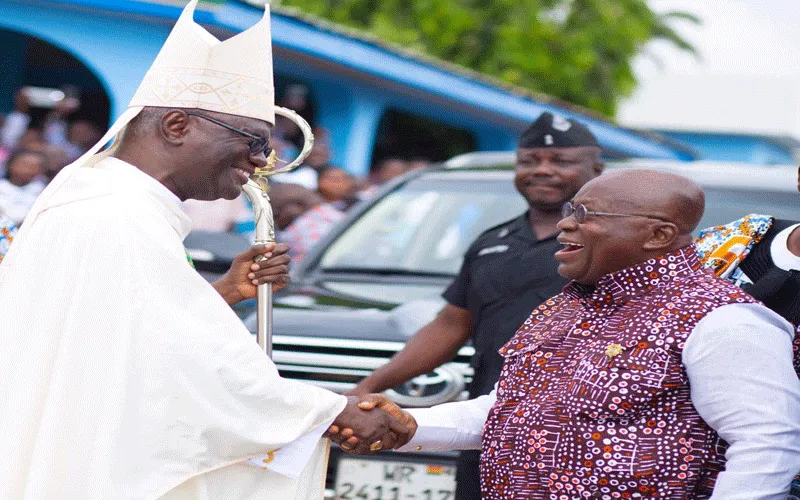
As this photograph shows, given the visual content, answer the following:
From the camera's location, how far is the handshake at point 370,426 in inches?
133

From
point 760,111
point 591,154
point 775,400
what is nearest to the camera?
point 775,400

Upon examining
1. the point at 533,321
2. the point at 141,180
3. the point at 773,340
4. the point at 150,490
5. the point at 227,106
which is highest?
the point at 227,106

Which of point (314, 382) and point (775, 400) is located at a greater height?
point (314, 382)

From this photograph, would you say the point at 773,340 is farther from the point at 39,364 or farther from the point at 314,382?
the point at 314,382

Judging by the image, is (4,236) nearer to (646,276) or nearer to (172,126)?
(172,126)

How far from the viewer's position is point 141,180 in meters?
3.12

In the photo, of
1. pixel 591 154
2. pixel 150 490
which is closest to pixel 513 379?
pixel 150 490

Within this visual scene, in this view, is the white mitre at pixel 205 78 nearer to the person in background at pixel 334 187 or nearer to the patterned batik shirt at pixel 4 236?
the patterned batik shirt at pixel 4 236

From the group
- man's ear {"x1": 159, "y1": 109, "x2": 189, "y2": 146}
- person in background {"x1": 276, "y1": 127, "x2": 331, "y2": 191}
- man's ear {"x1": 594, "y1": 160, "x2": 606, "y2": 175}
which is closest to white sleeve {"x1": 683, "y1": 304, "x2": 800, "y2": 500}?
man's ear {"x1": 159, "y1": 109, "x2": 189, "y2": 146}

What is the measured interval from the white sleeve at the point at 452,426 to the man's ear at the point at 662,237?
770 millimetres

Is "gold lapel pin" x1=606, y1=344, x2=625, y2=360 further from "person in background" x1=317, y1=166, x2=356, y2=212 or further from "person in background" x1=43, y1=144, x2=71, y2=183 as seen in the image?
"person in background" x1=43, y1=144, x2=71, y2=183

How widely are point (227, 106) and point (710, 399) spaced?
144 cm

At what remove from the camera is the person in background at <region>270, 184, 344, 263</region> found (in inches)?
302

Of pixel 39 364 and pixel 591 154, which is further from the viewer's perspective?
pixel 591 154
